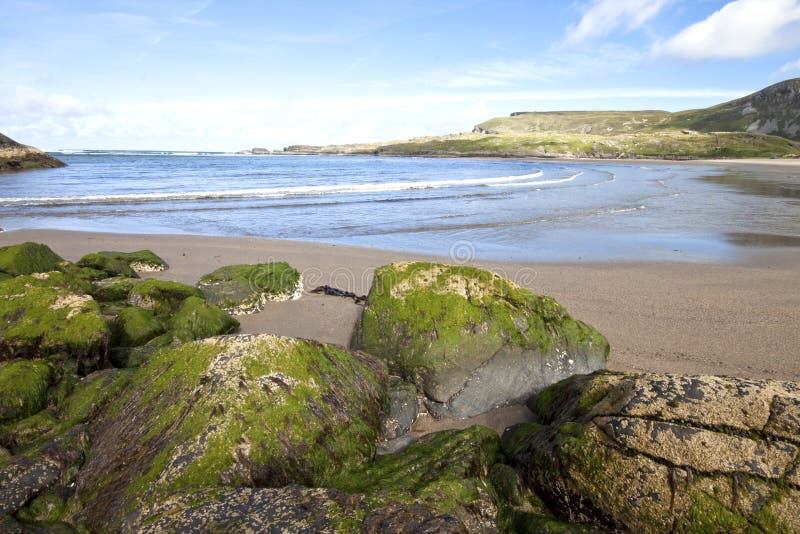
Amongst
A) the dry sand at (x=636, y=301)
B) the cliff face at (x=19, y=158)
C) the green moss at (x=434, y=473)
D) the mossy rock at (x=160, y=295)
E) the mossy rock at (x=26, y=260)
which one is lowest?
the dry sand at (x=636, y=301)

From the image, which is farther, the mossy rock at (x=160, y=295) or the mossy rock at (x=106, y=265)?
the mossy rock at (x=106, y=265)

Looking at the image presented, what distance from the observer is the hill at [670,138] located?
91856 mm

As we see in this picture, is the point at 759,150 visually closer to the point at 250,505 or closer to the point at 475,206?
the point at 475,206

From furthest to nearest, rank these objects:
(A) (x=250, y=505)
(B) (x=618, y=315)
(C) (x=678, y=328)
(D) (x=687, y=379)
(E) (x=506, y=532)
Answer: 1. (B) (x=618, y=315)
2. (C) (x=678, y=328)
3. (D) (x=687, y=379)
4. (E) (x=506, y=532)
5. (A) (x=250, y=505)

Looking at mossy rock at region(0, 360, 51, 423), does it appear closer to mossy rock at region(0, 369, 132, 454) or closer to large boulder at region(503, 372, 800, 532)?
mossy rock at region(0, 369, 132, 454)

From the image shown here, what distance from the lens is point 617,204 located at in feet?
80.4

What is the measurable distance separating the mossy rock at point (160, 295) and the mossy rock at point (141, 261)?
3.12 meters

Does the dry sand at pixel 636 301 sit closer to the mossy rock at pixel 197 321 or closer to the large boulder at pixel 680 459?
the mossy rock at pixel 197 321

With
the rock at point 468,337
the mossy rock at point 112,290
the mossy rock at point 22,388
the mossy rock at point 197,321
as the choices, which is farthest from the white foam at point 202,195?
the rock at point 468,337

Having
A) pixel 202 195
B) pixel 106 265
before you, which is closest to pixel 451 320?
pixel 106 265

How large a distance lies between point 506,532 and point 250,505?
1744mm

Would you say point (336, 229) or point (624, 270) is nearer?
point (624, 270)

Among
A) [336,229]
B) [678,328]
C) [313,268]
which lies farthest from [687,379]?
[336,229]

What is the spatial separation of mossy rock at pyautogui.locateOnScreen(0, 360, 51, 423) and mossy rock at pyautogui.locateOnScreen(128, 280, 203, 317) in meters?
2.53
